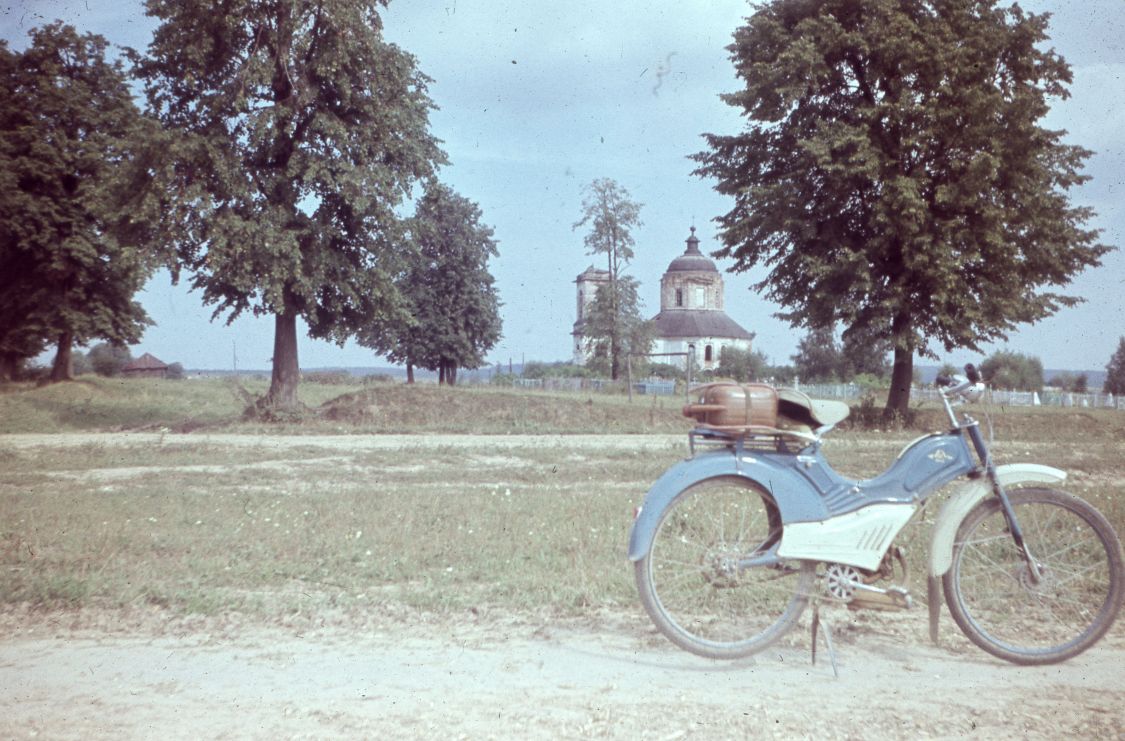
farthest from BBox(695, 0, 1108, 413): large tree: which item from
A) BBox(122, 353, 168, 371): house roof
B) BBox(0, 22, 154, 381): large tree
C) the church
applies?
BBox(122, 353, 168, 371): house roof

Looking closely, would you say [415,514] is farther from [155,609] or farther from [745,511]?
[745,511]

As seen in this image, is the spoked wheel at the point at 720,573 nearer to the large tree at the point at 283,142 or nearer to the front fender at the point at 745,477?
the front fender at the point at 745,477

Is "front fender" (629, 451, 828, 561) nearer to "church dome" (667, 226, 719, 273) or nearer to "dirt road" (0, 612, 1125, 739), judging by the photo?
"dirt road" (0, 612, 1125, 739)

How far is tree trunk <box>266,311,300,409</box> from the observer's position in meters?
23.5

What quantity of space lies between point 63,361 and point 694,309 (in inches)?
2918

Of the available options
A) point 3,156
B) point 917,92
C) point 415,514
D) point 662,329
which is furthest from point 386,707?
point 662,329

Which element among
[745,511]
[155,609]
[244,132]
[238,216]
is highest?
[244,132]

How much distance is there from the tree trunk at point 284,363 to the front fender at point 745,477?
66.4 ft

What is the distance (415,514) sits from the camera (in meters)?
8.30

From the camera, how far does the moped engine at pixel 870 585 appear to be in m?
4.41

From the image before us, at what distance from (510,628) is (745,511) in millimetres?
1430

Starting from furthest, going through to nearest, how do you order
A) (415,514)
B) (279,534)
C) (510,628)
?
(415,514) < (279,534) < (510,628)

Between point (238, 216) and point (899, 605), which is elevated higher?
point (238, 216)

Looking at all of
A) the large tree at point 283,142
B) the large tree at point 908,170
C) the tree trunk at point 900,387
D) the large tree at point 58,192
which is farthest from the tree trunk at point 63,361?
the tree trunk at point 900,387
